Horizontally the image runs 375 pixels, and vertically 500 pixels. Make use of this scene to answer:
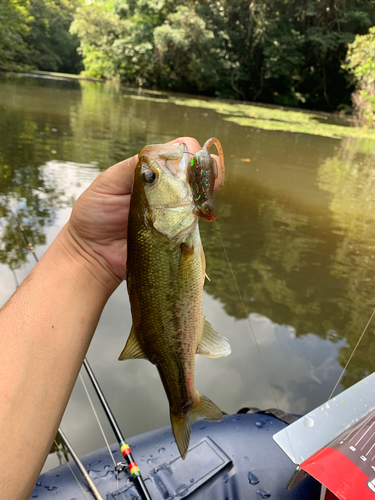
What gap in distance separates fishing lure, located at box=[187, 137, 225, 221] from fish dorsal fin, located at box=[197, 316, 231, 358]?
0.48 meters

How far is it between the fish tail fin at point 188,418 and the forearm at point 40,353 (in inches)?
17.3

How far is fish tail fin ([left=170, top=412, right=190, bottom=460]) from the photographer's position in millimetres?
1363

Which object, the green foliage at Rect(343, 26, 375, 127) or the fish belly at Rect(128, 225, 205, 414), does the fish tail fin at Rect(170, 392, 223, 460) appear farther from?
the green foliage at Rect(343, 26, 375, 127)

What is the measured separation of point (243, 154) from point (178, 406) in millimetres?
8388

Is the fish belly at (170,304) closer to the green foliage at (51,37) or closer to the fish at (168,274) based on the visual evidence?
the fish at (168,274)

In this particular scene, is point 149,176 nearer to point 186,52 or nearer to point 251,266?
point 251,266

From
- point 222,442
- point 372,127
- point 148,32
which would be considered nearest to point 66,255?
point 222,442

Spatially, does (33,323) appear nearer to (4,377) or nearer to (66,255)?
(4,377)

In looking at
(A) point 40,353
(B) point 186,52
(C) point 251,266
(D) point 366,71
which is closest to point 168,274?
(A) point 40,353

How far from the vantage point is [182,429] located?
1396 mm

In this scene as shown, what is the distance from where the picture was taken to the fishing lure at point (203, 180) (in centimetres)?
123

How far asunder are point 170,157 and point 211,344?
78cm

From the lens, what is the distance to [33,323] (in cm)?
128

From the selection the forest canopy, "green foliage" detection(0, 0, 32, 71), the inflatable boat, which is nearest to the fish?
the inflatable boat
